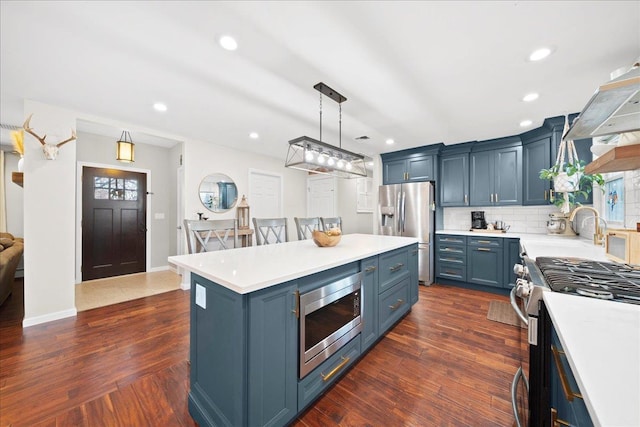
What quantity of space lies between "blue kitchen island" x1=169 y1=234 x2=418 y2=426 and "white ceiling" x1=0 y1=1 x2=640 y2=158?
4.98ft

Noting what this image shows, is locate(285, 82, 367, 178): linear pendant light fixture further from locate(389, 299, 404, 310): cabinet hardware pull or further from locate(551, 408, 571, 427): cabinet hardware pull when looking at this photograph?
locate(551, 408, 571, 427): cabinet hardware pull

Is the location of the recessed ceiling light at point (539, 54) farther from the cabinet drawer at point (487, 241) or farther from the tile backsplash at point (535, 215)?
the cabinet drawer at point (487, 241)

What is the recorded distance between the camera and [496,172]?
154 inches

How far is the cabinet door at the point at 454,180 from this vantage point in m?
4.18

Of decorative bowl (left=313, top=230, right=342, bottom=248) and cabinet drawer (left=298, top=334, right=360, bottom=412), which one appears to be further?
decorative bowl (left=313, top=230, right=342, bottom=248)

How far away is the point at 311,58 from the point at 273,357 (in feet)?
6.66

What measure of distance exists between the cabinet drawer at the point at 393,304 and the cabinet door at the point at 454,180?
223cm

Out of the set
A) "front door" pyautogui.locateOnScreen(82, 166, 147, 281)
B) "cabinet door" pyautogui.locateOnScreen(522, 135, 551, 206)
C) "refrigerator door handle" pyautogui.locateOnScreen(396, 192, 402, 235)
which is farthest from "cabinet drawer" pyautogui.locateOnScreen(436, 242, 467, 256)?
"front door" pyautogui.locateOnScreen(82, 166, 147, 281)

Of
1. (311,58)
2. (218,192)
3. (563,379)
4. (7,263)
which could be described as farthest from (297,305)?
(7,263)

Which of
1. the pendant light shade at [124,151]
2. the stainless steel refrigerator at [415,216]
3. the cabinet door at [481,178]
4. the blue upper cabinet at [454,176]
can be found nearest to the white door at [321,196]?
the stainless steel refrigerator at [415,216]

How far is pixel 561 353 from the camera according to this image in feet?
2.55

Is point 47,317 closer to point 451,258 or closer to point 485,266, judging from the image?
point 451,258

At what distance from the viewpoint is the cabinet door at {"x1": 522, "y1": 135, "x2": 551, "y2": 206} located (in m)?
3.32

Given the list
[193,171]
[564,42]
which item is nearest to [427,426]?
[564,42]
